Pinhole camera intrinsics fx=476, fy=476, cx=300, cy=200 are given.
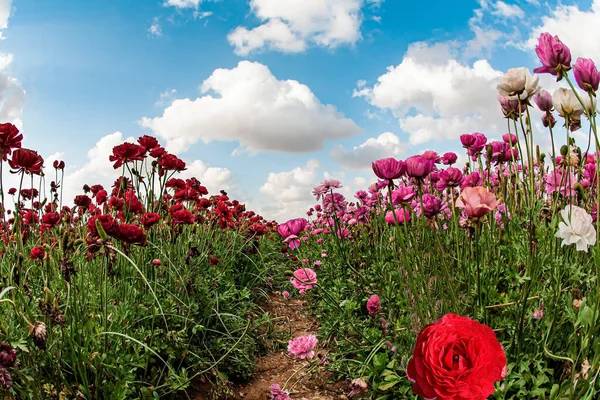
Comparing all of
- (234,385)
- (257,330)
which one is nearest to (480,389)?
(234,385)

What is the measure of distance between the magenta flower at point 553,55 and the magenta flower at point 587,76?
0.14 metres

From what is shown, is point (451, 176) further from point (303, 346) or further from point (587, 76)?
point (303, 346)

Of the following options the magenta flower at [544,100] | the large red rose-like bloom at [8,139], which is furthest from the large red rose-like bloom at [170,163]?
the magenta flower at [544,100]

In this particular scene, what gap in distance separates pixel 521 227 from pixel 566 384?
1.63m

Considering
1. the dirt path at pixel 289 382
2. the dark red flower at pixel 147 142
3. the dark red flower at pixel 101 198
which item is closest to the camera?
the dirt path at pixel 289 382

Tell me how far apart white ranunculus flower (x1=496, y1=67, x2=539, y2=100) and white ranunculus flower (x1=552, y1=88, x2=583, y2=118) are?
0.13 m

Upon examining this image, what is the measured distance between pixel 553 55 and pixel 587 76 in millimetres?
217

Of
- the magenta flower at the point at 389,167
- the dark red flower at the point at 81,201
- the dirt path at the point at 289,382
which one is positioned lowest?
the dirt path at the point at 289,382

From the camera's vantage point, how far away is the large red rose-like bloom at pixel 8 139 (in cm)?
228

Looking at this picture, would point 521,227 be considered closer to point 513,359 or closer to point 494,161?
point 494,161

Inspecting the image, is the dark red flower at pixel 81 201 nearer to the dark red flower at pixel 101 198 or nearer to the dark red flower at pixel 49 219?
the dark red flower at pixel 101 198

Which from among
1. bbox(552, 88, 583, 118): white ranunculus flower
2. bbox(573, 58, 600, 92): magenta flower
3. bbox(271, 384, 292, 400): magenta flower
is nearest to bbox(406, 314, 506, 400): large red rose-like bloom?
bbox(271, 384, 292, 400): magenta flower

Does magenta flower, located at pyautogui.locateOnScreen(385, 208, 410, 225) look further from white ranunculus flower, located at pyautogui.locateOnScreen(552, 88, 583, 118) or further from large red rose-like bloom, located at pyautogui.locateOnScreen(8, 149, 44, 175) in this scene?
large red rose-like bloom, located at pyautogui.locateOnScreen(8, 149, 44, 175)

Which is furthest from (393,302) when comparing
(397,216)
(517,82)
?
(517,82)
